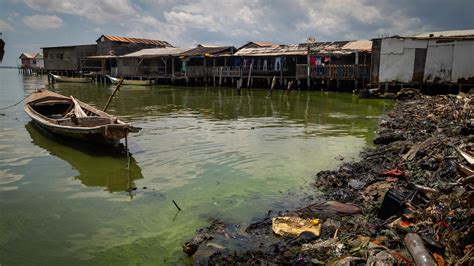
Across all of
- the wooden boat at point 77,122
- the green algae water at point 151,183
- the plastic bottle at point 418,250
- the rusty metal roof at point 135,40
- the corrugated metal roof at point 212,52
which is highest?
the rusty metal roof at point 135,40

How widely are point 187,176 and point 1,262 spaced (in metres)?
4.40

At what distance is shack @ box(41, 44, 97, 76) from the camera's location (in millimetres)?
53406

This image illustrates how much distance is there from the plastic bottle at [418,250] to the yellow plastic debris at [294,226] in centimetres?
138

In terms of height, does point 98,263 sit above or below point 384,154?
below

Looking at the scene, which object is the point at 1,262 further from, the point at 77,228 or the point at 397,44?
the point at 397,44

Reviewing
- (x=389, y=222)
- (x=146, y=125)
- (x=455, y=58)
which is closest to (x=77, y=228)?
(x=389, y=222)

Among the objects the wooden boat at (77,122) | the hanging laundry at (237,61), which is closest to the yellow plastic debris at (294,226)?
the wooden boat at (77,122)

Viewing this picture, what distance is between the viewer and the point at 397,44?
2591 cm

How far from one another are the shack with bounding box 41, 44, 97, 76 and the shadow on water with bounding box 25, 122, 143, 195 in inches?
1738

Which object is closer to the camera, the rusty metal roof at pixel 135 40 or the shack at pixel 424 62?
the shack at pixel 424 62

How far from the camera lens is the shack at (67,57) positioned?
53.4 m

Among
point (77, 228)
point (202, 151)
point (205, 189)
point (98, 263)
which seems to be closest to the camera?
point (98, 263)

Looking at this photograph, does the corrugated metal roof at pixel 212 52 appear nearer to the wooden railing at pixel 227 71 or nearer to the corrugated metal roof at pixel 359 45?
the wooden railing at pixel 227 71

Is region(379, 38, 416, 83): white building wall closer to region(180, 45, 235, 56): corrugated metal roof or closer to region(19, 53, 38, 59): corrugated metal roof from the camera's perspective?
region(180, 45, 235, 56): corrugated metal roof
